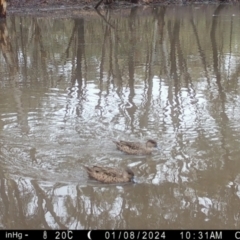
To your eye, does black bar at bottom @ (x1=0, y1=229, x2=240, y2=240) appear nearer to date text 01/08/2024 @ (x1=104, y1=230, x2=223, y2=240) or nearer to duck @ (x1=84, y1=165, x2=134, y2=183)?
date text 01/08/2024 @ (x1=104, y1=230, x2=223, y2=240)

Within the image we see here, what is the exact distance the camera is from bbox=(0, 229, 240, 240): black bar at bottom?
5.36 m

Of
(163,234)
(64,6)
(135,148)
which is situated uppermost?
(64,6)

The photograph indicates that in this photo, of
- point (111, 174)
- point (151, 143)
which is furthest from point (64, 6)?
point (111, 174)

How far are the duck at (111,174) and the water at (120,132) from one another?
0.10 meters

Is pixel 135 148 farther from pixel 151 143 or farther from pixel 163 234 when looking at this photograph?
pixel 163 234

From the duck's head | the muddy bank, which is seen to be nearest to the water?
the duck's head

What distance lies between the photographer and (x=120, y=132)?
8594 mm

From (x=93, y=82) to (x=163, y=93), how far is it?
2.09 meters

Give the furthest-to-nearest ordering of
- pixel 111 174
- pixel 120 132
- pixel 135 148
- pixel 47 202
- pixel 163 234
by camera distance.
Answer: pixel 120 132 < pixel 135 148 < pixel 111 174 < pixel 47 202 < pixel 163 234

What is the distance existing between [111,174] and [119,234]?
1153mm

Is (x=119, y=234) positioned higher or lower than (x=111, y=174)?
lower

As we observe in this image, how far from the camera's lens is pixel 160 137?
327 inches

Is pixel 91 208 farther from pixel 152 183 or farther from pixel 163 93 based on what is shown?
pixel 163 93

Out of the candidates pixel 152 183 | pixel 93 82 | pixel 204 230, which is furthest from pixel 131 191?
pixel 93 82
